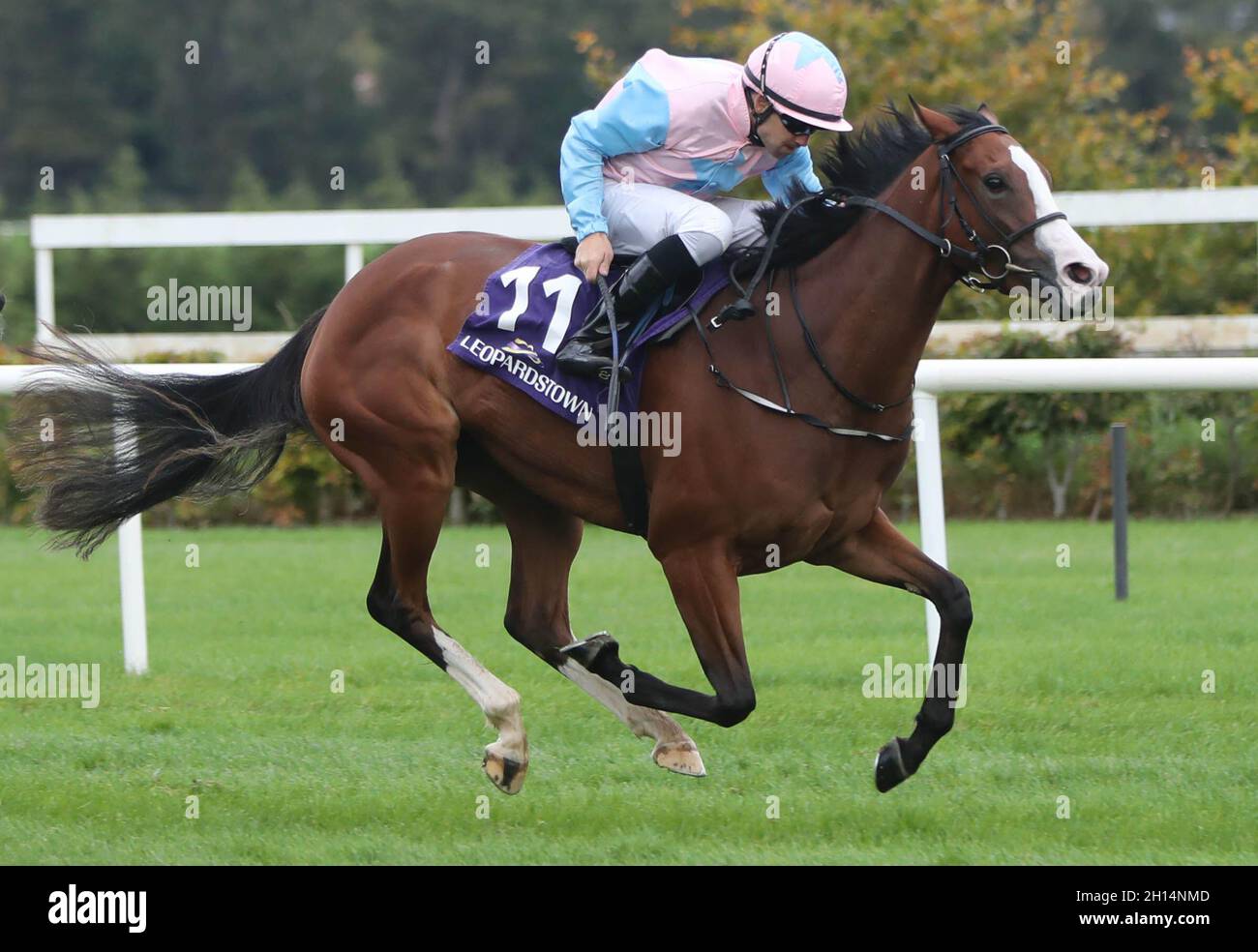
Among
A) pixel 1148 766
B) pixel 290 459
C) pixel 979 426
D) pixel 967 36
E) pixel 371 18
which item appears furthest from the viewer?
pixel 371 18

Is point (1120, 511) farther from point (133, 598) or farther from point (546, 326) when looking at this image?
point (133, 598)

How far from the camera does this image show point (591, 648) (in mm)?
4605

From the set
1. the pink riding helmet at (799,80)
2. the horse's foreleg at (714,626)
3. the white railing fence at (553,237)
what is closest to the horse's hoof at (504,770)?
the horse's foreleg at (714,626)

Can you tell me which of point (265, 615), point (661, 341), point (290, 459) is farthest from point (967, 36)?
point (661, 341)

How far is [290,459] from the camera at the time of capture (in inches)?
415

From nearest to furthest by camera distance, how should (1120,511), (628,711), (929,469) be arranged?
1. (628,711)
2. (929,469)
3. (1120,511)

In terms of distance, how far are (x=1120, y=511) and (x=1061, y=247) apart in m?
3.63

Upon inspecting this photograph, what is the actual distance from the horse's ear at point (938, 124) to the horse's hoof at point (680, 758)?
1.62 m

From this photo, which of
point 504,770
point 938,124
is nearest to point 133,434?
point 504,770

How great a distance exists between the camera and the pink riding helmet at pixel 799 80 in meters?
4.30

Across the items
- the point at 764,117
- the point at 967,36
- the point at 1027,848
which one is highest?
the point at 967,36

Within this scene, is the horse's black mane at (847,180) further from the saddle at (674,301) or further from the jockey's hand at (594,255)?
the jockey's hand at (594,255)
